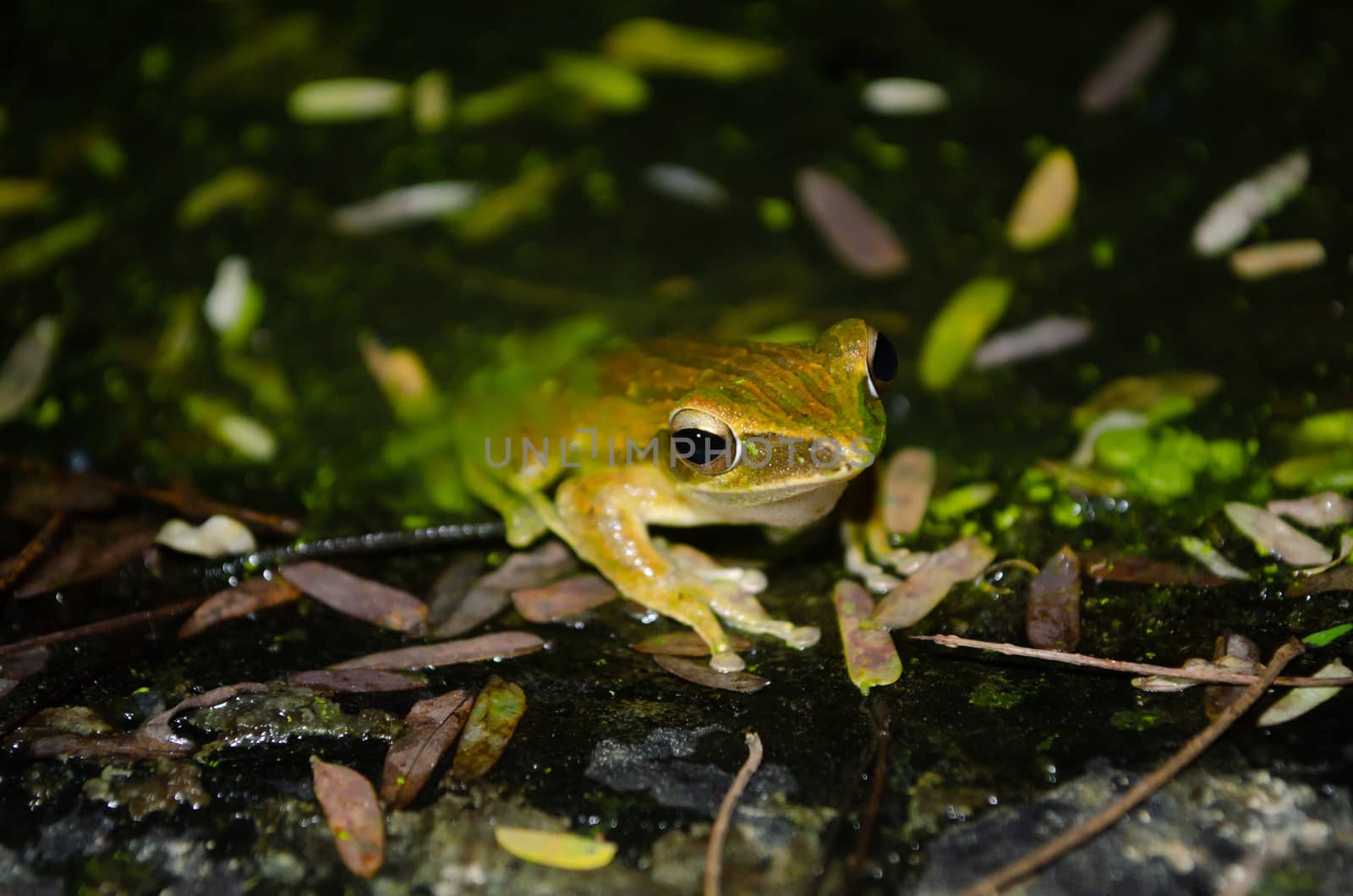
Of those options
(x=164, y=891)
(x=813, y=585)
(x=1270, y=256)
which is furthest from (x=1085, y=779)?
(x=1270, y=256)

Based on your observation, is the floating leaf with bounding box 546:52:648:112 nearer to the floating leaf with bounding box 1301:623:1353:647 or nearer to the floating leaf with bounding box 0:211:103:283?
the floating leaf with bounding box 0:211:103:283

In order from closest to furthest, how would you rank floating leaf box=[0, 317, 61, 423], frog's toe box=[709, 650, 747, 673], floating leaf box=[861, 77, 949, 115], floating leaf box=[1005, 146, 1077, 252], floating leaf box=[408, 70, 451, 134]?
frog's toe box=[709, 650, 747, 673] < floating leaf box=[0, 317, 61, 423] < floating leaf box=[1005, 146, 1077, 252] < floating leaf box=[861, 77, 949, 115] < floating leaf box=[408, 70, 451, 134]

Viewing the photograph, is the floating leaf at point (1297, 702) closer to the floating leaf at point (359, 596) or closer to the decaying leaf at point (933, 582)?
the decaying leaf at point (933, 582)

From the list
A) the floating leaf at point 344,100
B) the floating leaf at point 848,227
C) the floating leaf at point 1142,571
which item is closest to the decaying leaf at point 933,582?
the floating leaf at point 1142,571

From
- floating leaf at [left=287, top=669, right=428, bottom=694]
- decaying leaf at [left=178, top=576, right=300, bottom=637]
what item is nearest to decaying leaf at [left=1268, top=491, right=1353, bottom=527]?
floating leaf at [left=287, top=669, right=428, bottom=694]

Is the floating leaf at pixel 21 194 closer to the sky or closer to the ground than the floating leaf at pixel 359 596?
closer to the sky
